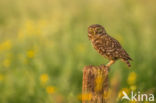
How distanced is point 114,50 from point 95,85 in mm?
908

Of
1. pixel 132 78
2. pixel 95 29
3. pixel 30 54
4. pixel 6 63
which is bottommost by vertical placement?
pixel 132 78

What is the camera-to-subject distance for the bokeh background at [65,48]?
773 centimetres

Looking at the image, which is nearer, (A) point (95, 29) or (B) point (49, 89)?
(A) point (95, 29)

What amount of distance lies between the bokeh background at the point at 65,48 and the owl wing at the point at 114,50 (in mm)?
937

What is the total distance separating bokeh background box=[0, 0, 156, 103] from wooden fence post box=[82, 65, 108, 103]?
1.72 meters

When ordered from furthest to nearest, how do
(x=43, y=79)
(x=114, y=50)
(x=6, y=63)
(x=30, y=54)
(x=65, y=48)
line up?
(x=65, y=48)
(x=6, y=63)
(x=30, y=54)
(x=43, y=79)
(x=114, y=50)

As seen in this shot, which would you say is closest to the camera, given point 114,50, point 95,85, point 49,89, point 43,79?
point 95,85

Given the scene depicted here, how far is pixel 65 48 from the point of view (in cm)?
895

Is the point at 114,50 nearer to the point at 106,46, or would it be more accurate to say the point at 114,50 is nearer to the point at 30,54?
the point at 106,46

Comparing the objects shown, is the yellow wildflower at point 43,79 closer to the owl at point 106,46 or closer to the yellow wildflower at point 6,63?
the yellow wildflower at point 6,63

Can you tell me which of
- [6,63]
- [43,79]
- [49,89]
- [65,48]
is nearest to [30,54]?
[6,63]

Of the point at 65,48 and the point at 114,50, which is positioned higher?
the point at 114,50

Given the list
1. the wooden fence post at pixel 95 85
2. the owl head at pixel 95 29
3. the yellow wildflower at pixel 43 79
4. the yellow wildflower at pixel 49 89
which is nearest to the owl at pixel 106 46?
the owl head at pixel 95 29

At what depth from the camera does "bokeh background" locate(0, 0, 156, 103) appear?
7.73m
